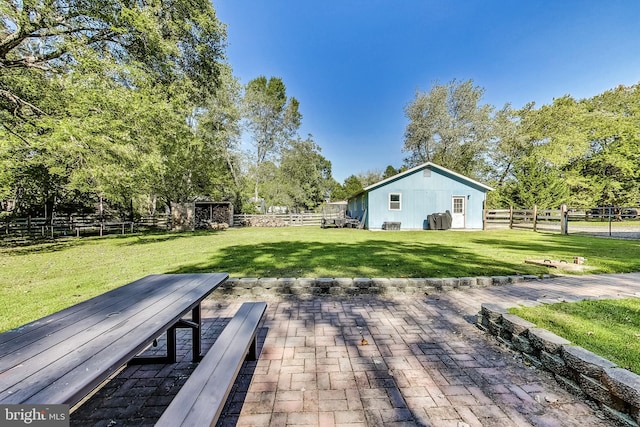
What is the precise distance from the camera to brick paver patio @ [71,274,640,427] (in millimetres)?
1922

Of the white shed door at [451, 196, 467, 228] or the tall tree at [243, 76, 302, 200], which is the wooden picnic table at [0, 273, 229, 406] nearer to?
the white shed door at [451, 196, 467, 228]

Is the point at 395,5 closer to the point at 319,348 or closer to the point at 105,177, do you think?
the point at 105,177

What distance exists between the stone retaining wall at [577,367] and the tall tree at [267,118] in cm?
2614

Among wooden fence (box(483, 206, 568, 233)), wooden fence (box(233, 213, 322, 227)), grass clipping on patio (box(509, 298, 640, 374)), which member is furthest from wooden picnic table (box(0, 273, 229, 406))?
wooden fence (box(233, 213, 322, 227))

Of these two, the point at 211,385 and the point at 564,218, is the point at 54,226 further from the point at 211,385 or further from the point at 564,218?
the point at 564,218

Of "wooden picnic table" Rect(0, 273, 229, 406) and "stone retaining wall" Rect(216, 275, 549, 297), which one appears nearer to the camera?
"wooden picnic table" Rect(0, 273, 229, 406)

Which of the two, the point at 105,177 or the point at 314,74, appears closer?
the point at 105,177

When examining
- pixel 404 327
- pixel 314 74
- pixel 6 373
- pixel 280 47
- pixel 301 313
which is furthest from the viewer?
pixel 314 74

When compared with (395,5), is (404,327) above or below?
below

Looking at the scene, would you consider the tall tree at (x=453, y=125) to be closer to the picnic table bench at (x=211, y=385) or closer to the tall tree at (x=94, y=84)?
the tall tree at (x=94, y=84)

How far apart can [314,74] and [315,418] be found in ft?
88.0

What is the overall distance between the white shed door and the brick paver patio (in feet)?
48.0

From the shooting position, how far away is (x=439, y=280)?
15.6 feet

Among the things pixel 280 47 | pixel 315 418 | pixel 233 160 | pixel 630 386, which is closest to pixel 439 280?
pixel 630 386
